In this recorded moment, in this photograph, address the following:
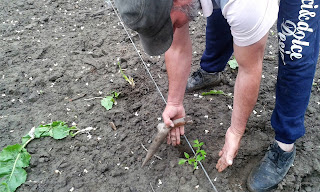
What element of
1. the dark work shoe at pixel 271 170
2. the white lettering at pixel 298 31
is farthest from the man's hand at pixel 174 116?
the white lettering at pixel 298 31

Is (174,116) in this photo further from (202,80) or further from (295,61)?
(295,61)

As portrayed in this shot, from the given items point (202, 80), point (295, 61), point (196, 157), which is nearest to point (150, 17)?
point (295, 61)

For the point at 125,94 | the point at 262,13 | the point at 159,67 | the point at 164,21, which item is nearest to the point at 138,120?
the point at 125,94

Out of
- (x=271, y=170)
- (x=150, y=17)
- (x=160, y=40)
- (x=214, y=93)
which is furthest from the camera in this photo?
(x=214, y=93)

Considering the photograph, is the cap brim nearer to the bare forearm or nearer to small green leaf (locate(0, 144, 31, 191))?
the bare forearm

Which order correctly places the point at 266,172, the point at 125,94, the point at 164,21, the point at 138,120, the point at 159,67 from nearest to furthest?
the point at 164,21, the point at 266,172, the point at 138,120, the point at 125,94, the point at 159,67

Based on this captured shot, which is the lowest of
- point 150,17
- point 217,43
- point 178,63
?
point 217,43

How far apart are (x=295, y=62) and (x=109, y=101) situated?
1.44 metres

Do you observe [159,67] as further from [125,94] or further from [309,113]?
[309,113]

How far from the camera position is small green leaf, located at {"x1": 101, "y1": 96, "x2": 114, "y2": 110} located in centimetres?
235

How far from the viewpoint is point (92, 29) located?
3.24 meters

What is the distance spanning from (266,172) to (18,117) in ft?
6.19

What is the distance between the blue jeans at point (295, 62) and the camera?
4.75 feet

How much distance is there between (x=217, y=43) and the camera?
2258mm
